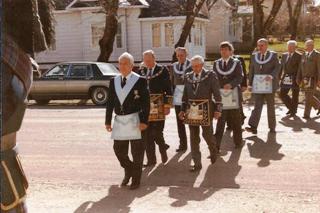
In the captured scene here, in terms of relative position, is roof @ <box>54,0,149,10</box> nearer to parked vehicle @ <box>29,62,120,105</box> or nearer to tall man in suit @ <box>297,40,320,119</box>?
parked vehicle @ <box>29,62,120,105</box>

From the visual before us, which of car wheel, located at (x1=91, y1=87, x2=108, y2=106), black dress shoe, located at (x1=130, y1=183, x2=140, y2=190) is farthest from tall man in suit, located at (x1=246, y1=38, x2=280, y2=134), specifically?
car wheel, located at (x1=91, y1=87, x2=108, y2=106)

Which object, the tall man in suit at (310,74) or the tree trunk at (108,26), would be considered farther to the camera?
the tree trunk at (108,26)

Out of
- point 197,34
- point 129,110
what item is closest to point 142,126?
point 129,110

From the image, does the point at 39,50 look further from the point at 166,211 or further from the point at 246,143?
the point at 246,143

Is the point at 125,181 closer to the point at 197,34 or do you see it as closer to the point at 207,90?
the point at 207,90

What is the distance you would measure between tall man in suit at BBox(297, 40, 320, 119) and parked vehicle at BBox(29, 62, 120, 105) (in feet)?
24.6

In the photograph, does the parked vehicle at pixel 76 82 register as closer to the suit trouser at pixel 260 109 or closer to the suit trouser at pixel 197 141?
the suit trouser at pixel 260 109

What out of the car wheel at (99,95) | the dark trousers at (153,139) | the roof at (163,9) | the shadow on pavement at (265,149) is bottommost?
the car wheel at (99,95)

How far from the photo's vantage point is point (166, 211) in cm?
650

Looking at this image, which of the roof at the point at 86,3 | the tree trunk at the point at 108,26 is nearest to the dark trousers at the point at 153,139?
the tree trunk at the point at 108,26

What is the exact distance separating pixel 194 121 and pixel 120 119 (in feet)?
5.05

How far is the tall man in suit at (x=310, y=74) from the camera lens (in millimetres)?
14328

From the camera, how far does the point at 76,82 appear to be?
66.3ft

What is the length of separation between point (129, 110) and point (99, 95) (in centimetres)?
1235
